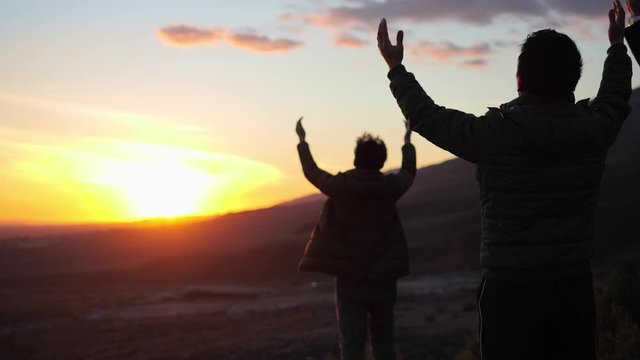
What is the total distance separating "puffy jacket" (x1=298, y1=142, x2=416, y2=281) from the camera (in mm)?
5055

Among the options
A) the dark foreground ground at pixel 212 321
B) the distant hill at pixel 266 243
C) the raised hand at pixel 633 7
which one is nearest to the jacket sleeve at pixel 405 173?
the raised hand at pixel 633 7

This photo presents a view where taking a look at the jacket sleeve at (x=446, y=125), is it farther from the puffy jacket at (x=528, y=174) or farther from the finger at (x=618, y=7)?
the finger at (x=618, y=7)

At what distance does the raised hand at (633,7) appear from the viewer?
3.17 m

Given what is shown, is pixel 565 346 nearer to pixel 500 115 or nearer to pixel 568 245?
pixel 568 245

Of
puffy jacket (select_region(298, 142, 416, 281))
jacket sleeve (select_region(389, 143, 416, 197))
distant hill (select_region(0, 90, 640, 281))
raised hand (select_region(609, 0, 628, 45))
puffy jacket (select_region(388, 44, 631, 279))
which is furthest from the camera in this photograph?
distant hill (select_region(0, 90, 640, 281))

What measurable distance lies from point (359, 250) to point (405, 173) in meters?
0.69

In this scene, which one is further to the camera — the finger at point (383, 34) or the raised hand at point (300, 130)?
the raised hand at point (300, 130)

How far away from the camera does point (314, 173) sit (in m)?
5.13

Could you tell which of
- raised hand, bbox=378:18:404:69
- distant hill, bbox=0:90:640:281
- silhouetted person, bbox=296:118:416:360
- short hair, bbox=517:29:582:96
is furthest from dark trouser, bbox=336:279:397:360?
distant hill, bbox=0:90:640:281

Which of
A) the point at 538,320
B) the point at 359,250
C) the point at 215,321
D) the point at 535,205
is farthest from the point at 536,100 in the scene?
the point at 215,321

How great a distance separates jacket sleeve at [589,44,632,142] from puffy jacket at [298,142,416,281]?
2302 millimetres

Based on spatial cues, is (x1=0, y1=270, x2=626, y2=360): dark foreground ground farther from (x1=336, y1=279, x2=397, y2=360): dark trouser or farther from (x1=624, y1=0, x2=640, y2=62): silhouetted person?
(x1=624, y1=0, x2=640, y2=62): silhouetted person

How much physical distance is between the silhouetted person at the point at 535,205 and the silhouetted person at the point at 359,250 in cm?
233

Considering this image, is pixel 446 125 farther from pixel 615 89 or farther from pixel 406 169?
pixel 406 169
